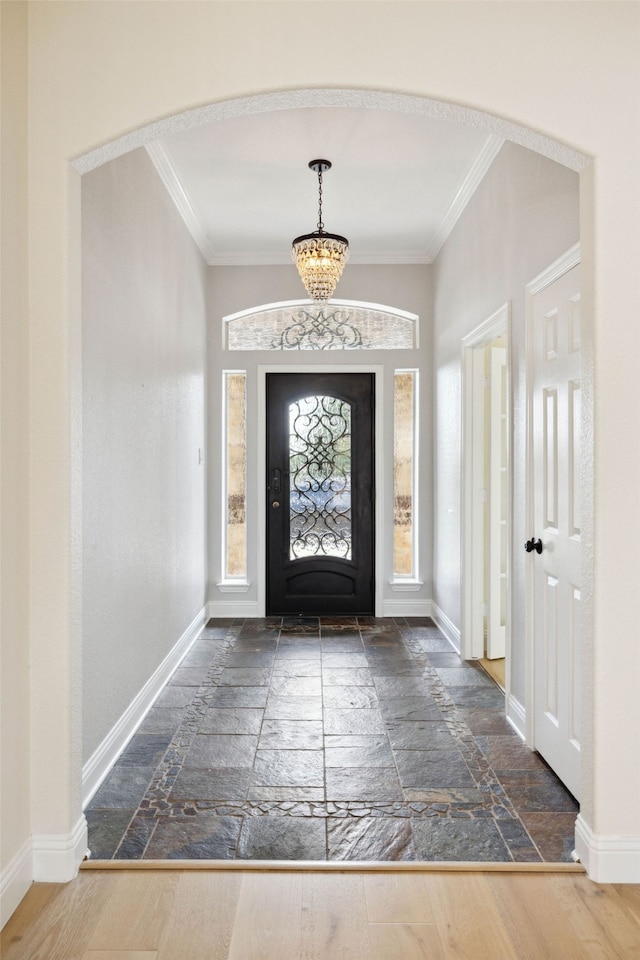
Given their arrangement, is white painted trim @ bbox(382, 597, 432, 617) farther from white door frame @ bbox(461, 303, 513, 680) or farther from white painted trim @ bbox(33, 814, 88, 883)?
white painted trim @ bbox(33, 814, 88, 883)

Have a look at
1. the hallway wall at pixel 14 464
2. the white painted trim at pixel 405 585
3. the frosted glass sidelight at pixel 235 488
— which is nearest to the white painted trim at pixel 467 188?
the frosted glass sidelight at pixel 235 488

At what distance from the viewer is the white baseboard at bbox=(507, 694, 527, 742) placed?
10.2 ft

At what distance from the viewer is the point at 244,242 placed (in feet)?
17.1

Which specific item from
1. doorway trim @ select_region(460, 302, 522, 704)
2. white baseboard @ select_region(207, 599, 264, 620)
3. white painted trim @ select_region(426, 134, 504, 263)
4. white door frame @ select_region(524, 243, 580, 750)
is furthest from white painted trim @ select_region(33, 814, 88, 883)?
white baseboard @ select_region(207, 599, 264, 620)

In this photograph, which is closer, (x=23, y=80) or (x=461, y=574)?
(x=23, y=80)

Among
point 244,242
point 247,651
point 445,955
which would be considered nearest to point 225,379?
point 244,242

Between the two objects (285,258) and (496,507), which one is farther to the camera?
(285,258)

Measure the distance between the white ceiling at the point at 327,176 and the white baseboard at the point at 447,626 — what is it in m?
2.74

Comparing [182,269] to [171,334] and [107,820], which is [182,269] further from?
[107,820]

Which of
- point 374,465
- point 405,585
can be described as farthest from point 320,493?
point 405,585

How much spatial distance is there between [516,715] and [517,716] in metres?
0.02

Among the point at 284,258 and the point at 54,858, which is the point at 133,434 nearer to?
the point at 54,858

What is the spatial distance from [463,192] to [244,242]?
1766 millimetres

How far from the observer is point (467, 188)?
161 inches
